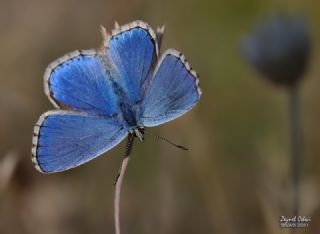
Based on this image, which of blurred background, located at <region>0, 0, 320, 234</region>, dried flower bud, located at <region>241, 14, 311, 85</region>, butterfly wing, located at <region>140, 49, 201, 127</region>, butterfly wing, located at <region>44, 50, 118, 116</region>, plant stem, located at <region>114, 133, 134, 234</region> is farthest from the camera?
blurred background, located at <region>0, 0, 320, 234</region>

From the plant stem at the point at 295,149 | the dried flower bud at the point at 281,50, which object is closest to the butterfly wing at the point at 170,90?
the plant stem at the point at 295,149

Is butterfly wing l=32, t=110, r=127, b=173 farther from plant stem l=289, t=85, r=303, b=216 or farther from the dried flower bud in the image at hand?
the dried flower bud

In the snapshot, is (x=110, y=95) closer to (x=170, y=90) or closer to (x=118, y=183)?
(x=170, y=90)

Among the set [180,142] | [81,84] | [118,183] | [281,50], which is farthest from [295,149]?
[180,142]

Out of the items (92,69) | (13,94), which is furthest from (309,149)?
(92,69)

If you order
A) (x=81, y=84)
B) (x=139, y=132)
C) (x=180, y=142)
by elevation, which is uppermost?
(x=81, y=84)

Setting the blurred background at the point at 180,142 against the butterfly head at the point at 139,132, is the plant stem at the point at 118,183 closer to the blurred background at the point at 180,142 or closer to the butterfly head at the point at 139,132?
the butterfly head at the point at 139,132

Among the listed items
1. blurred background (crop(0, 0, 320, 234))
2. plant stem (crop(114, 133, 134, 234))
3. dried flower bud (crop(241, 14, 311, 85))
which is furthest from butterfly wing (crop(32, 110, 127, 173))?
dried flower bud (crop(241, 14, 311, 85))
